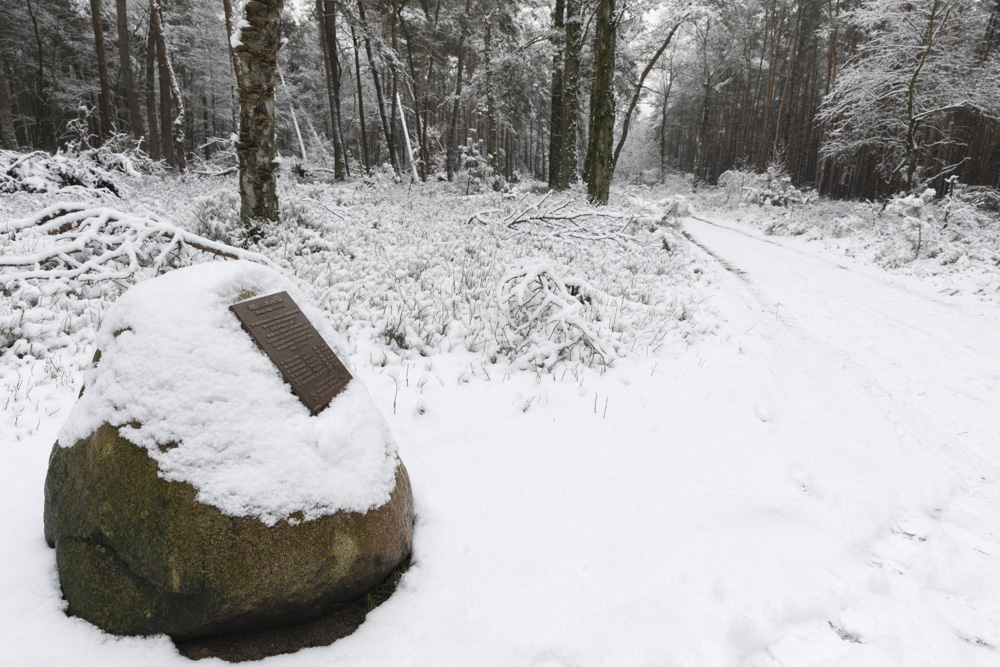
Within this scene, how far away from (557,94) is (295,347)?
1662 centimetres

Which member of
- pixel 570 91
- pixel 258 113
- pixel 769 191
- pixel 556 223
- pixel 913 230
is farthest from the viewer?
pixel 769 191

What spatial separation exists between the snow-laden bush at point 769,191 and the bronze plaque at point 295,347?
72.6ft

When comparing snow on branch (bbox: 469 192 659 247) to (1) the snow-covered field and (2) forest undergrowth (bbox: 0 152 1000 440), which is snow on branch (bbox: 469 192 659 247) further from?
(1) the snow-covered field

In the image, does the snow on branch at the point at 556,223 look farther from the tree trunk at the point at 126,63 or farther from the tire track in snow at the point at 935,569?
the tree trunk at the point at 126,63

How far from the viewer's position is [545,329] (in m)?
4.29

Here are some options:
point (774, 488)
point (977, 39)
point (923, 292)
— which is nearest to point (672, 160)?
point (977, 39)

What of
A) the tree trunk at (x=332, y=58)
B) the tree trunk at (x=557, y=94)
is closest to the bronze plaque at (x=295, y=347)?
the tree trunk at (x=557, y=94)

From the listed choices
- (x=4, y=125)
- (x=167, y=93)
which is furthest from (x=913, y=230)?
(x=167, y=93)

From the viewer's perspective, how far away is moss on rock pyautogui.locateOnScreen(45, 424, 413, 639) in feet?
5.59

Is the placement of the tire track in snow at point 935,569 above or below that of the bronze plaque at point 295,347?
below

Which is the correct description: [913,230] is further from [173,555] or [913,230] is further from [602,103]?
[173,555]

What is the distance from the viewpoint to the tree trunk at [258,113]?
5.75 meters

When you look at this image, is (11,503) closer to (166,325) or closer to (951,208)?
(166,325)

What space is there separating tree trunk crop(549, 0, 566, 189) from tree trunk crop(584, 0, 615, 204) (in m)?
4.00
